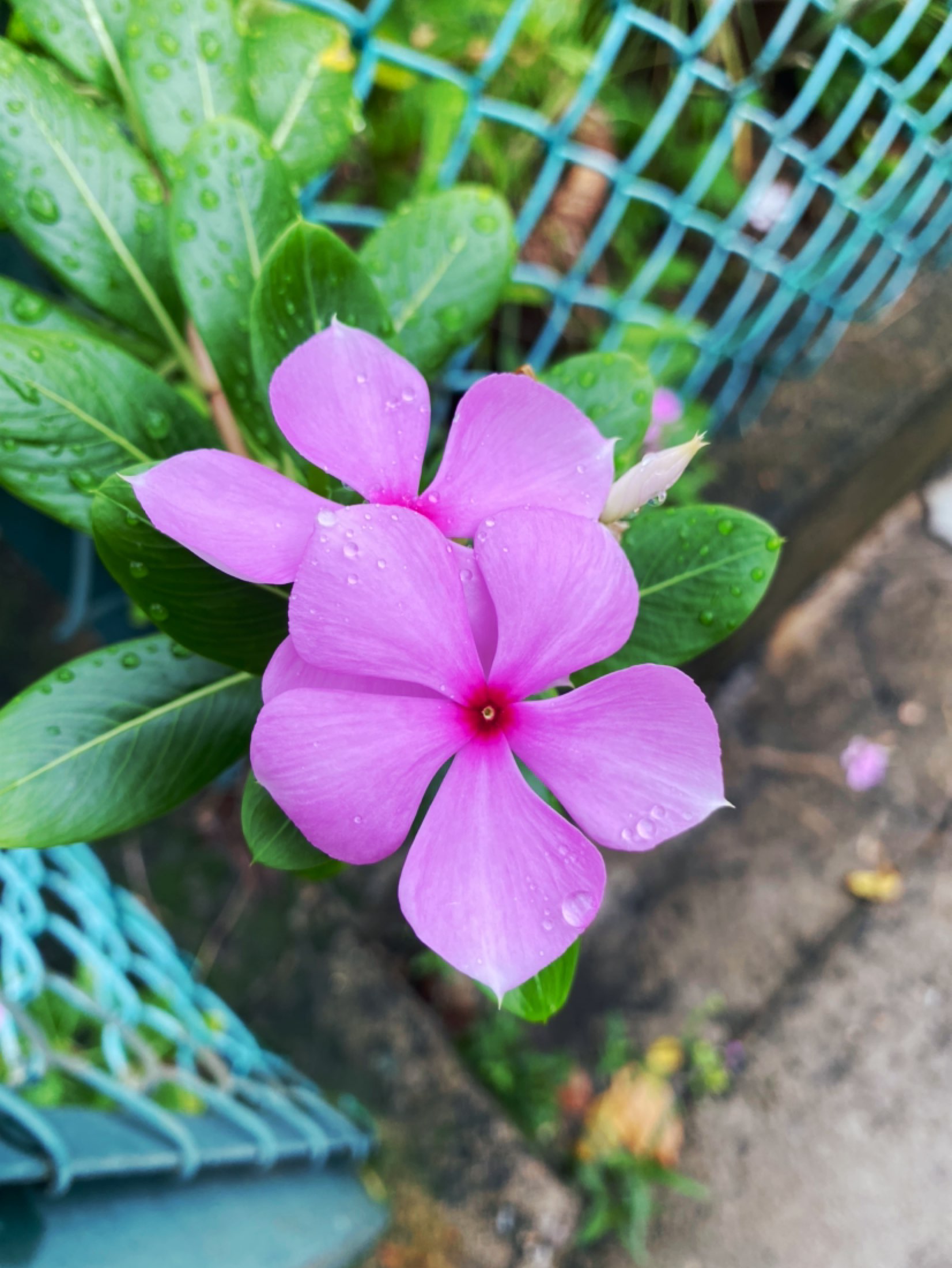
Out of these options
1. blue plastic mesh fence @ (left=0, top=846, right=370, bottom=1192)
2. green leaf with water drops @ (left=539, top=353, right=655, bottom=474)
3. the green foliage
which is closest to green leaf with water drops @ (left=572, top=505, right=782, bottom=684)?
green leaf with water drops @ (left=539, top=353, right=655, bottom=474)

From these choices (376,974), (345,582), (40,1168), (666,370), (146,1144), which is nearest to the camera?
(345,582)

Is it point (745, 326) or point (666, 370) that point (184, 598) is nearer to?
point (666, 370)

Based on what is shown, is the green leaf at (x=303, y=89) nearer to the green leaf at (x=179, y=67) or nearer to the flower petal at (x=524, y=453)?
the green leaf at (x=179, y=67)

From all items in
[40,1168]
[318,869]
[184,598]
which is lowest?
[40,1168]

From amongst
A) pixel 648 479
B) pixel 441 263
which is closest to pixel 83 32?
pixel 441 263

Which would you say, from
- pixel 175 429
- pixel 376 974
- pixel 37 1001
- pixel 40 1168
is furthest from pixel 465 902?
pixel 37 1001

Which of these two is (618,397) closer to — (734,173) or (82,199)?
(82,199)

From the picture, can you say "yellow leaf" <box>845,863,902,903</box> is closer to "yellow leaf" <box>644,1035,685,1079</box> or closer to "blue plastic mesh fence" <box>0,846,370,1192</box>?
"yellow leaf" <box>644,1035,685,1079</box>
